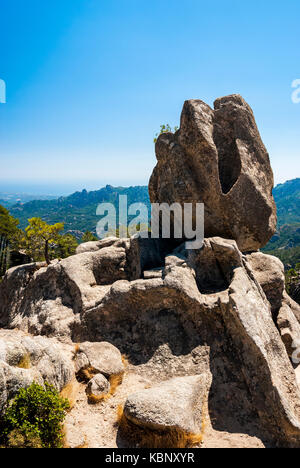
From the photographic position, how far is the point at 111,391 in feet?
42.8

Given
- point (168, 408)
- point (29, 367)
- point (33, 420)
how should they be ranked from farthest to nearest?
point (29, 367), point (168, 408), point (33, 420)

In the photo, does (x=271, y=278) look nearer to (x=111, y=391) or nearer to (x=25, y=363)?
(x=111, y=391)

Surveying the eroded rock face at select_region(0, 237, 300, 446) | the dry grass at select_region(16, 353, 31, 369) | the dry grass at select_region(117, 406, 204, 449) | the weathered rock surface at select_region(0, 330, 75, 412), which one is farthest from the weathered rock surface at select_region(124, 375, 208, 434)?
the dry grass at select_region(16, 353, 31, 369)

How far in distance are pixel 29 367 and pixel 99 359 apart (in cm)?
353

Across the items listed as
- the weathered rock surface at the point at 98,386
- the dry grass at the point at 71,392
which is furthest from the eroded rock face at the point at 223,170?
the dry grass at the point at 71,392

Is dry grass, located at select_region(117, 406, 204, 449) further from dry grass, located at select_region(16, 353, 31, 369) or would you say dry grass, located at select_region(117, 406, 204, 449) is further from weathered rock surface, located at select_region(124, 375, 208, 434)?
dry grass, located at select_region(16, 353, 31, 369)

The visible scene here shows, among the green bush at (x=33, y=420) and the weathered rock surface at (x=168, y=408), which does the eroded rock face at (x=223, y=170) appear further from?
the green bush at (x=33, y=420)

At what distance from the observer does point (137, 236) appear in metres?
22.3

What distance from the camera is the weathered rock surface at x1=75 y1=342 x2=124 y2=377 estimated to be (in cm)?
1371

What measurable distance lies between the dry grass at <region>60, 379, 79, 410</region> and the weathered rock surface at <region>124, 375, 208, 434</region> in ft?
9.05

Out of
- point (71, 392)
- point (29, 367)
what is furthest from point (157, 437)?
point (29, 367)

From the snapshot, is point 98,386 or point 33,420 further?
point 98,386

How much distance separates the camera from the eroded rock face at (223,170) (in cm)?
2181

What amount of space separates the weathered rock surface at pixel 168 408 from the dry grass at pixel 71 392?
276 centimetres
